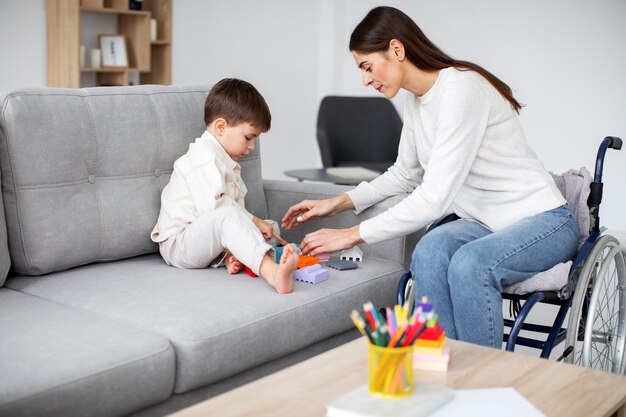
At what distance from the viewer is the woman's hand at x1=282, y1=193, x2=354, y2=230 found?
254 cm

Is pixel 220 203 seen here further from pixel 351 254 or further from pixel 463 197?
pixel 463 197

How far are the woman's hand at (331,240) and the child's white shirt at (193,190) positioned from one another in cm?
26

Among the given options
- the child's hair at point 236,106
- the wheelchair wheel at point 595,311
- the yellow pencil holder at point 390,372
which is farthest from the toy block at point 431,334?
the child's hair at point 236,106

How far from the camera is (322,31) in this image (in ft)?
20.1

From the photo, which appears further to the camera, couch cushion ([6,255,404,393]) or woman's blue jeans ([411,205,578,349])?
woman's blue jeans ([411,205,578,349])

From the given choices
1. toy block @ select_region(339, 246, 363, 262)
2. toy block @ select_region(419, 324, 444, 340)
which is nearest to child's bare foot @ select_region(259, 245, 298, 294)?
toy block @ select_region(339, 246, 363, 262)

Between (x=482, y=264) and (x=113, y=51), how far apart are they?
3.51 meters

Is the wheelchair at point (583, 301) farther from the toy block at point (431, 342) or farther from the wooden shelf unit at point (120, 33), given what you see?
the wooden shelf unit at point (120, 33)

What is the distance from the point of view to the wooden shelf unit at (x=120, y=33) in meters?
4.61

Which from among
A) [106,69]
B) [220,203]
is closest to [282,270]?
[220,203]

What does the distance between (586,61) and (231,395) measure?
4442 millimetres

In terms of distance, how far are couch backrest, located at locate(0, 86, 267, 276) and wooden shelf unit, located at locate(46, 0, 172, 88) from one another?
2.31 metres

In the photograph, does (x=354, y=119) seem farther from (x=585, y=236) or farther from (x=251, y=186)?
(x=585, y=236)

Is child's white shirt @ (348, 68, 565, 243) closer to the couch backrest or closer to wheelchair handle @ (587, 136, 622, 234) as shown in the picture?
wheelchair handle @ (587, 136, 622, 234)
